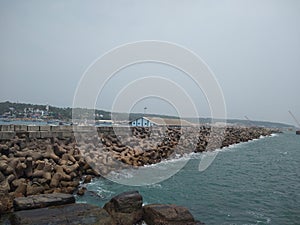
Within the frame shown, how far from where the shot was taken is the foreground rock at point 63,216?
14.8ft

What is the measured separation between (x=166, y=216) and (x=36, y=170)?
503cm

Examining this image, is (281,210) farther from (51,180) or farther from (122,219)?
(51,180)

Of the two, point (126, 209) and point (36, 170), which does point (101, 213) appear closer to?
point (126, 209)

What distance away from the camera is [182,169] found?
13.4 meters

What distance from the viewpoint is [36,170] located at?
8477mm

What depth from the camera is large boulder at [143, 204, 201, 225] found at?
5219 millimetres

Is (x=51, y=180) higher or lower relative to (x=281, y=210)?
higher

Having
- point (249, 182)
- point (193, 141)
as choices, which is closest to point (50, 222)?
point (249, 182)

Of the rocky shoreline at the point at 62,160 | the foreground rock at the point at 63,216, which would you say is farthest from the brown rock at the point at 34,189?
the foreground rock at the point at 63,216

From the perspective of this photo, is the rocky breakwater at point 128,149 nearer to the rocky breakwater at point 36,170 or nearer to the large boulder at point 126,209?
the rocky breakwater at point 36,170

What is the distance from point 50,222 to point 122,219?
147 cm

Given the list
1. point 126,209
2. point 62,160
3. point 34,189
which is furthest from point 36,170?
point 126,209

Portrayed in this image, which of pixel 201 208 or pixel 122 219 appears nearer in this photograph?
pixel 122 219

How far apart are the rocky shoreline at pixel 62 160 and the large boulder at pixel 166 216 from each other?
3069mm
